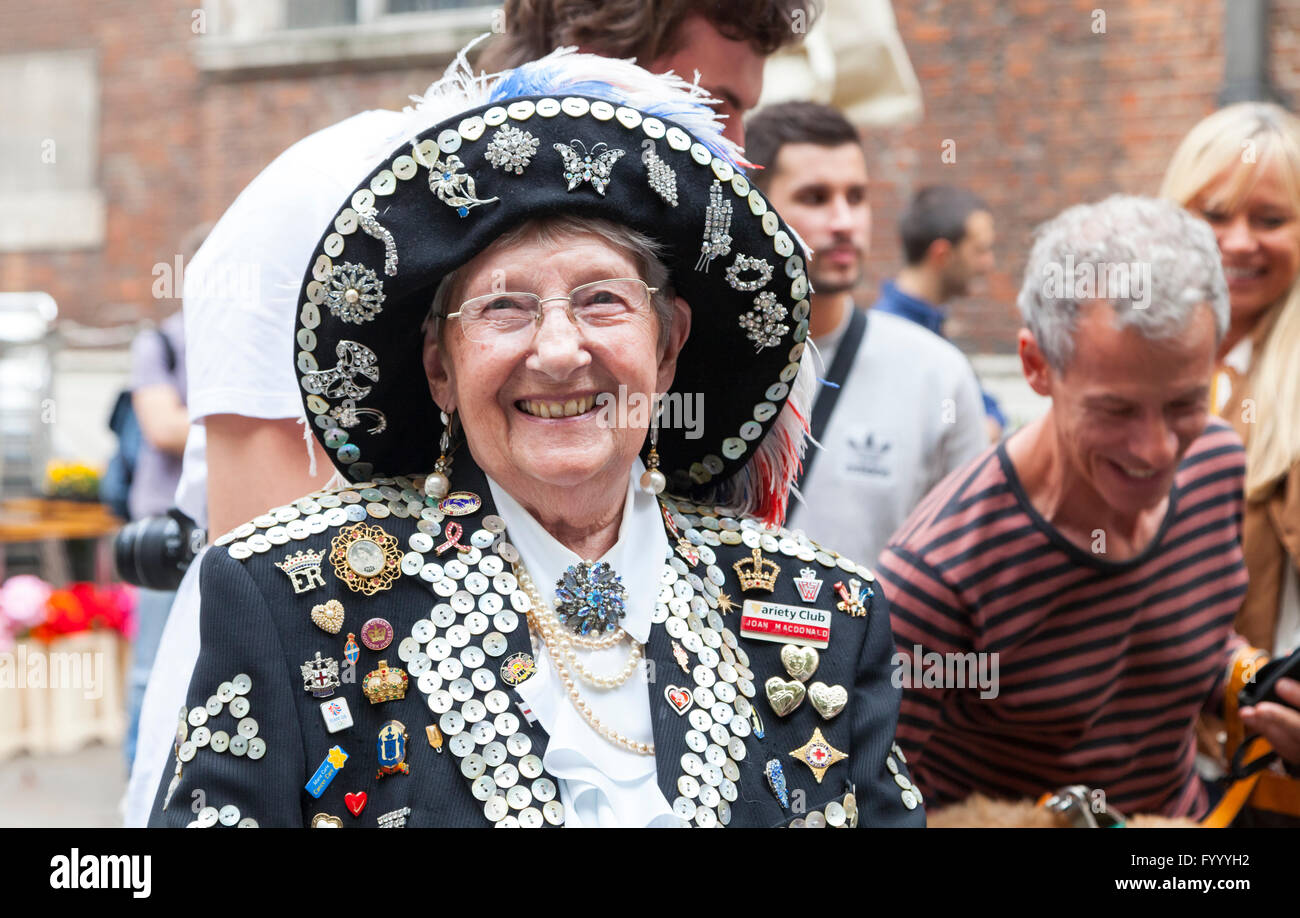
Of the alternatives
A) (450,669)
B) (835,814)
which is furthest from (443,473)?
(835,814)

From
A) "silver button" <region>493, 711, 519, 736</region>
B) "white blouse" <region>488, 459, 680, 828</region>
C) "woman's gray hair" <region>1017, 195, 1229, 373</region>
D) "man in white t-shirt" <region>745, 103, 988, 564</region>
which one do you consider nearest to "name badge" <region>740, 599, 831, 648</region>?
"white blouse" <region>488, 459, 680, 828</region>

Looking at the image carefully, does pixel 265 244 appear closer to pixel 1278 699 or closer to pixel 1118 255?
pixel 1118 255

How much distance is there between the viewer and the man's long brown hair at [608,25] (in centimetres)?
250

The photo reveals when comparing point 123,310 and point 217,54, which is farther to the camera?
point 123,310

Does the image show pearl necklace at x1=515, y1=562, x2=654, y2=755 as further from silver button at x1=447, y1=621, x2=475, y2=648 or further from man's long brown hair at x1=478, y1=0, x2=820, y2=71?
Answer: man's long brown hair at x1=478, y1=0, x2=820, y2=71

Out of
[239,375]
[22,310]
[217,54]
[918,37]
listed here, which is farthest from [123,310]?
[239,375]

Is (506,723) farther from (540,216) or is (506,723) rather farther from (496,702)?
(540,216)

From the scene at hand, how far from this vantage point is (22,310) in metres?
10.5

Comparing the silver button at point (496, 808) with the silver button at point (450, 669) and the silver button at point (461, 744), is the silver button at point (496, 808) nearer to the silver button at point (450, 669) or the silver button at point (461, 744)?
the silver button at point (461, 744)

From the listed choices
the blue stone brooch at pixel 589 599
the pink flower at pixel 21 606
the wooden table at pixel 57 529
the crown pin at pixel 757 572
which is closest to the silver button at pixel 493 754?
the blue stone brooch at pixel 589 599

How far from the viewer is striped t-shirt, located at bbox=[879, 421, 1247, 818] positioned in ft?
9.19

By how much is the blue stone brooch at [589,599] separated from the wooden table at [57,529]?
20.2 feet

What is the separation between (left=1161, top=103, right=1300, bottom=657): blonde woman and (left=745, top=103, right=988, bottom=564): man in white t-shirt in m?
0.80

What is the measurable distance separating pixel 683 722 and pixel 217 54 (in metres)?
9.16
